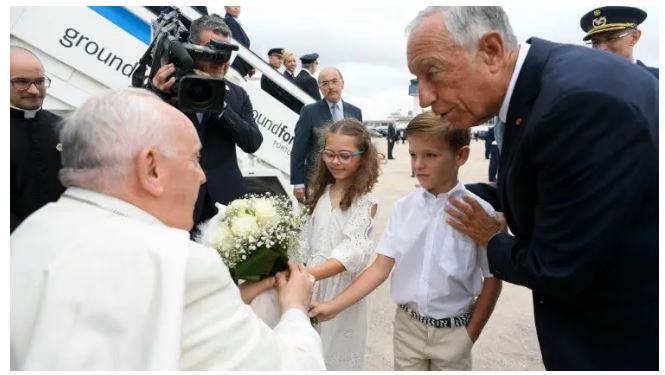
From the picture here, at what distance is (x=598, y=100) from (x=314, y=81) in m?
6.81

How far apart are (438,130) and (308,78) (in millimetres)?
5914

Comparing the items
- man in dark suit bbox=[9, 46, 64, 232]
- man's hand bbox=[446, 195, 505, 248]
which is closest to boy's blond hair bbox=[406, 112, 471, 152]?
man's hand bbox=[446, 195, 505, 248]

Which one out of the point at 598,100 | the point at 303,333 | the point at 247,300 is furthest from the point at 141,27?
the point at 598,100

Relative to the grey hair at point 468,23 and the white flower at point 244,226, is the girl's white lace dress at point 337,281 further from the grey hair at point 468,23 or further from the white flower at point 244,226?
the grey hair at point 468,23

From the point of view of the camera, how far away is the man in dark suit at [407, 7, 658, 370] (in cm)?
145

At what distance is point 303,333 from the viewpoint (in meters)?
1.68

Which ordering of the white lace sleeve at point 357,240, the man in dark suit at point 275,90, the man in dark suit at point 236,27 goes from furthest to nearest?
the man in dark suit at point 236,27, the man in dark suit at point 275,90, the white lace sleeve at point 357,240

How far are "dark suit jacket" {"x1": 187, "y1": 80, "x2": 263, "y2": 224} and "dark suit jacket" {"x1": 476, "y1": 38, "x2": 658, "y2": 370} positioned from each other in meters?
2.22

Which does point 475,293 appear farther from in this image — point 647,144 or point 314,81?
point 314,81

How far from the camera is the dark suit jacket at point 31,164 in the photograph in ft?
9.65

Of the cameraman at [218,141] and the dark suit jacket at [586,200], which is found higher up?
the dark suit jacket at [586,200]

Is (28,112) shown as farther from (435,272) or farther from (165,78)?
(435,272)

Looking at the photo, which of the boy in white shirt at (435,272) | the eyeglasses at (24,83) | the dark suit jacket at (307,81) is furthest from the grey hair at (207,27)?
the dark suit jacket at (307,81)

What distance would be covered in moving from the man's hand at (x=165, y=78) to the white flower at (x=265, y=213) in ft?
3.65
